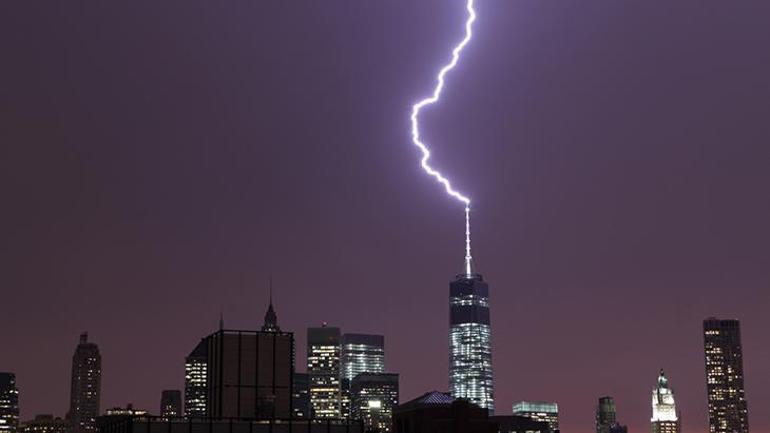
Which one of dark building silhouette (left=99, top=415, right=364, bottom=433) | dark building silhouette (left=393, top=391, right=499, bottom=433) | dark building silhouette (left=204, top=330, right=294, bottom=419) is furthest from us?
dark building silhouette (left=393, top=391, right=499, bottom=433)

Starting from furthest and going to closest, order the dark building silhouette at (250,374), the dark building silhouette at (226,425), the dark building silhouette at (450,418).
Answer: the dark building silhouette at (450,418), the dark building silhouette at (250,374), the dark building silhouette at (226,425)

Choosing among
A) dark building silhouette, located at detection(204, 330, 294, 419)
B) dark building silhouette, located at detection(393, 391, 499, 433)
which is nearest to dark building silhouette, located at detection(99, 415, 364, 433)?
dark building silhouette, located at detection(204, 330, 294, 419)

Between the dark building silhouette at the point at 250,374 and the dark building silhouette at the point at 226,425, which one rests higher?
the dark building silhouette at the point at 250,374

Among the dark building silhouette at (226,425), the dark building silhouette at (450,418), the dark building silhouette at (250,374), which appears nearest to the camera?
the dark building silhouette at (226,425)

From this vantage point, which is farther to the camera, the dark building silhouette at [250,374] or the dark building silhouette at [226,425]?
the dark building silhouette at [250,374]

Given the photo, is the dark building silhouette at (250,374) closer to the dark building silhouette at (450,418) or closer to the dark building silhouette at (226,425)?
the dark building silhouette at (226,425)

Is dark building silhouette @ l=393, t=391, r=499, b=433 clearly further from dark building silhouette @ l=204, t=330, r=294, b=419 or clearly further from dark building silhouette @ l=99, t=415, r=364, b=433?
dark building silhouette @ l=99, t=415, r=364, b=433

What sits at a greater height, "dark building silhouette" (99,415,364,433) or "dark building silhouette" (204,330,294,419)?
"dark building silhouette" (204,330,294,419)

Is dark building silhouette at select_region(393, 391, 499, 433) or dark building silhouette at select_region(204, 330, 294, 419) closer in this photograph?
dark building silhouette at select_region(204, 330, 294, 419)

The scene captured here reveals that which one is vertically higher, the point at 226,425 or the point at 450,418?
the point at 450,418

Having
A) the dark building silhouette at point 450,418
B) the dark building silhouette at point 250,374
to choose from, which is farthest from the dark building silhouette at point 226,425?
the dark building silhouette at point 450,418

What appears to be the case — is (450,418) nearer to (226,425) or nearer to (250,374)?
(250,374)

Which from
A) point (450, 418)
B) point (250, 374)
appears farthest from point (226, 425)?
point (450, 418)
